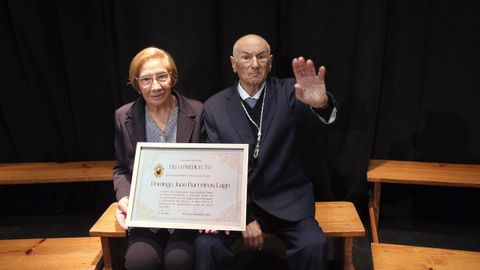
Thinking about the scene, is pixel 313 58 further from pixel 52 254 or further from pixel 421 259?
pixel 52 254

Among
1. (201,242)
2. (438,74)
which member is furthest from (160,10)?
(438,74)

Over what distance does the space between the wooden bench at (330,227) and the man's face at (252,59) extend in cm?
82

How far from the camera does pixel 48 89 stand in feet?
9.38

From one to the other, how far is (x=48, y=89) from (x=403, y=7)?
95.0 inches

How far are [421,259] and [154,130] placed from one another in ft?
4.83

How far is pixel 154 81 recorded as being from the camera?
203 cm

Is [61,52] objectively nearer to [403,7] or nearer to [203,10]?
[203,10]

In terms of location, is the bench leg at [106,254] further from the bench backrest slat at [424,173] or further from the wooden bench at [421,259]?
the bench backrest slat at [424,173]

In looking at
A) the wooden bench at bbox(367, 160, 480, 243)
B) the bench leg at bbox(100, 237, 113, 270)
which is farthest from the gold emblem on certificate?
the wooden bench at bbox(367, 160, 480, 243)

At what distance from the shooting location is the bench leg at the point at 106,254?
2.16 metres

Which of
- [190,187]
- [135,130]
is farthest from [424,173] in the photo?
[135,130]

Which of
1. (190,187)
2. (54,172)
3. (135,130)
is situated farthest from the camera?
(54,172)

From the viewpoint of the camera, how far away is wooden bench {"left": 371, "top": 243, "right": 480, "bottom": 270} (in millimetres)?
1939

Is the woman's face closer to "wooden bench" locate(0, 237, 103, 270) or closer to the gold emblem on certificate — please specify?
the gold emblem on certificate
